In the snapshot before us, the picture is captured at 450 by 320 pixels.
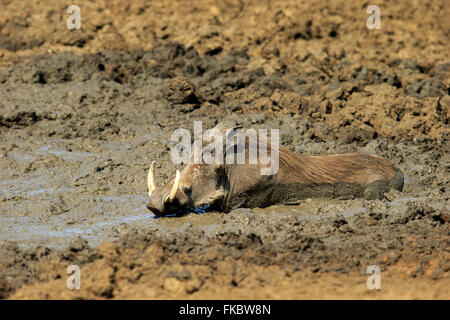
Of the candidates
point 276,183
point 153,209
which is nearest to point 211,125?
point 276,183

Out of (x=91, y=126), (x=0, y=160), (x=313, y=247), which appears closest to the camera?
(x=313, y=247)

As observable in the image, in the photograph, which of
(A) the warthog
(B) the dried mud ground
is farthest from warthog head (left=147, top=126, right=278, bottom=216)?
(B) the dried mud ground

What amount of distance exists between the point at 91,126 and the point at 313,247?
4.42 m

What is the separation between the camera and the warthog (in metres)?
6.55

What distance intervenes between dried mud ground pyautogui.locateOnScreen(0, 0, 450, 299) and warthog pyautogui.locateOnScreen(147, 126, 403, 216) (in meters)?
0.14

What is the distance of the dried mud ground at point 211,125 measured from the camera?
5.15 m

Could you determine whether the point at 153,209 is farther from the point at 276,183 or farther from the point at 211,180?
the point at 276,183

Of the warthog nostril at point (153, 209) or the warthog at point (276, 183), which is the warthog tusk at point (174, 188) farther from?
the warthog nostril at point (153, 209)

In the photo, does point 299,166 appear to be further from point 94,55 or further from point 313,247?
point 94,55

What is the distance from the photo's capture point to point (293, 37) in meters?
12.4

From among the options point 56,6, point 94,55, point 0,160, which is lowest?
point 0,160

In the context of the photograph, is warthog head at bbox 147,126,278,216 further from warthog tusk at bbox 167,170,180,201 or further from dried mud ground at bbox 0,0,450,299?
dried mud ground at bbox 0,0,450,299
